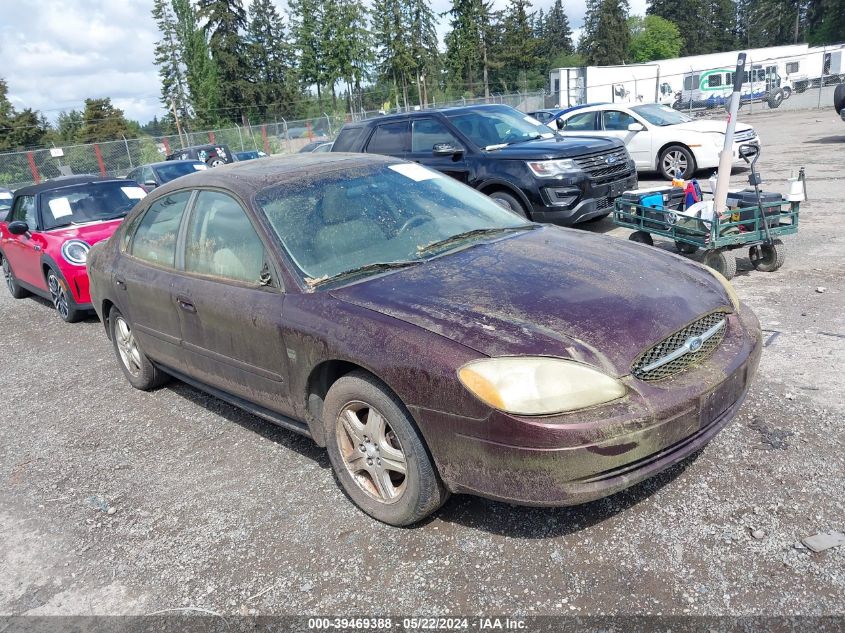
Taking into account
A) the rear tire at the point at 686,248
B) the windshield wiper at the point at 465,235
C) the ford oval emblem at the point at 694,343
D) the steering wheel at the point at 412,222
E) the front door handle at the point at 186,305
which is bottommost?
the rear tire at the point at 686,248

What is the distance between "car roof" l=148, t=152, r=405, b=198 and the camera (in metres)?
3.84

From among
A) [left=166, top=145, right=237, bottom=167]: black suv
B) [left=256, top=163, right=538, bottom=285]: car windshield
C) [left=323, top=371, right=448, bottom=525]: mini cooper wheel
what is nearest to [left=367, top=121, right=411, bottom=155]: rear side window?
[left=256, top=163, right=538, bottom=285]: car windshield

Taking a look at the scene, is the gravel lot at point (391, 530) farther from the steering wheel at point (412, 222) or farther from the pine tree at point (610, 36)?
the pine tree at point (610, 36)

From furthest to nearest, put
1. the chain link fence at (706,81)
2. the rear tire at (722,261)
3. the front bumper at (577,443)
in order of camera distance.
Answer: the chain link fence at (706,81)
the rear tire at (722,261)
the front bumper at (577,443)

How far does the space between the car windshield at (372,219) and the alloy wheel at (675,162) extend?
32.4 feet

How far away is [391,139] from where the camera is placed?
9.51 m

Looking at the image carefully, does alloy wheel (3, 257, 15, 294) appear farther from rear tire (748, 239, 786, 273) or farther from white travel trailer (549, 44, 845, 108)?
white travel trailer (549, 44, 845, 108)

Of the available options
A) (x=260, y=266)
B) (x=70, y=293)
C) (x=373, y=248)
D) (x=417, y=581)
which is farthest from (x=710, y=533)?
(x=70, y=293)

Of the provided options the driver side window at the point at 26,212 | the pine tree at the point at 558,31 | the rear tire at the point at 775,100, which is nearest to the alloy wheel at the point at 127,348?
the driver side window at the point at 26,212

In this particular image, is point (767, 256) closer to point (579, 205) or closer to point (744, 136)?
point (579, 205)

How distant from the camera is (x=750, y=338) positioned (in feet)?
10.4

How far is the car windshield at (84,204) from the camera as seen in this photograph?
8023mm

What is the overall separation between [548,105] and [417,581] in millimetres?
42920

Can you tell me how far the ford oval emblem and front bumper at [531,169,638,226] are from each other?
17.4 ft
